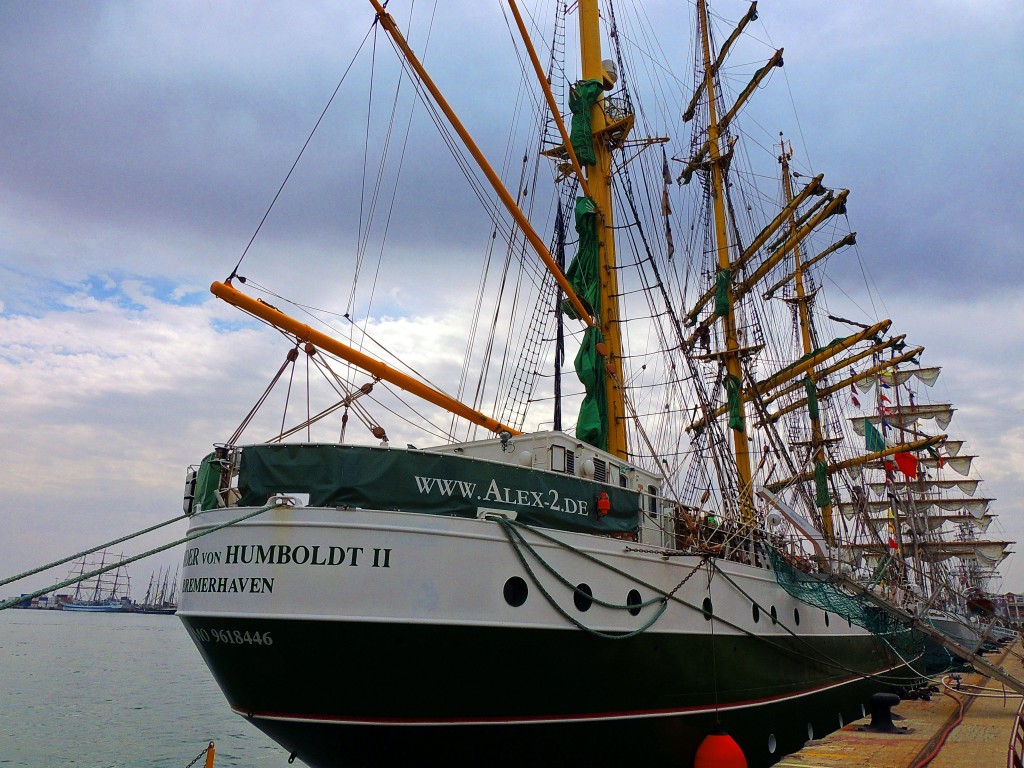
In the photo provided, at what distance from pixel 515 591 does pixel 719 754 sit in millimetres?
4223

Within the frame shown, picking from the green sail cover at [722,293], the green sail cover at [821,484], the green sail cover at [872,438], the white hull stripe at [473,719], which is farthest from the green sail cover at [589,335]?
the green sail cover at [872,438]

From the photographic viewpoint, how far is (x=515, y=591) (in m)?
10.3

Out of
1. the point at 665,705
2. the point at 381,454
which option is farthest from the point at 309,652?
the point at 665,705

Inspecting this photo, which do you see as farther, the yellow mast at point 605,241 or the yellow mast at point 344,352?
the yellow mast at point 605,241

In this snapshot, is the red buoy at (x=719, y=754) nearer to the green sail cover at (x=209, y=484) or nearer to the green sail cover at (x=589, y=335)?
the green sail cover at (x=589, y=335)

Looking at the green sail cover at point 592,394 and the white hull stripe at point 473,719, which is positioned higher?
the green sail cover at point 592,394

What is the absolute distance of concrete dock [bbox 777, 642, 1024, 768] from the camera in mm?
11758

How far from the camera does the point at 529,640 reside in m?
10.3

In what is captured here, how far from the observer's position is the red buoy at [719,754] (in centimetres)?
1123

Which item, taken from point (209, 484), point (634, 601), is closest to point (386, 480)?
point (209, 484)

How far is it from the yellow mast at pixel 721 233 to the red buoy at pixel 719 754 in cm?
1721

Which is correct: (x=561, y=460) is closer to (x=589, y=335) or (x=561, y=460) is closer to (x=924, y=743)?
(x=589, y=335)

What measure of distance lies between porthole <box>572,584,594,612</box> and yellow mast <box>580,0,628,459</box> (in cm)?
751

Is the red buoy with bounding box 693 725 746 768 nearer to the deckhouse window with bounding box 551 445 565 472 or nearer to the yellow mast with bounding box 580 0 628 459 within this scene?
the deckhouse window with bounding box 551 445 565 472
